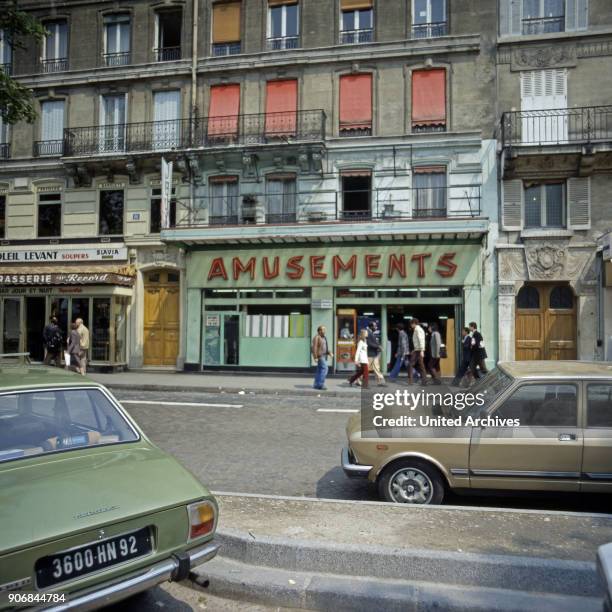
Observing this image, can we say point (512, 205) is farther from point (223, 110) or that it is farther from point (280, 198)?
point (223, 110)

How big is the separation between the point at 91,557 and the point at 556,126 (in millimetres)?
18476

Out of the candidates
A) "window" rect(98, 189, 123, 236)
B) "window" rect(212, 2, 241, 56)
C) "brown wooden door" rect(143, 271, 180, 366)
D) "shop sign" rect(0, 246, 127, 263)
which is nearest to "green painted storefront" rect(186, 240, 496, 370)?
"brown wooden door" rect(143, 271, 180, 366)

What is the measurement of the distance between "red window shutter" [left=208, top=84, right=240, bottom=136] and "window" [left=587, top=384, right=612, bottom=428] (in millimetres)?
16538

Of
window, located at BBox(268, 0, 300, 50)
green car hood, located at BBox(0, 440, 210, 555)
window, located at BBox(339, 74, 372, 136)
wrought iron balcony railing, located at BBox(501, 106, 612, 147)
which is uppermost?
window, located at BBox(268, 0, 300, 50)

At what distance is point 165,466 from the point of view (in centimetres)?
346

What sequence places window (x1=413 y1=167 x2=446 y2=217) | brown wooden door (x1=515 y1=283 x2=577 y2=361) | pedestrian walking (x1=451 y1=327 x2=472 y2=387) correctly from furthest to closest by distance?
window (x1=413 y1=167 x2=446 y2=217) → brown wooden door (x1=515 y1=283 x2=577 y2=361) → pedestrian walking (x1=451 y1=327 x2=472 y2=387)

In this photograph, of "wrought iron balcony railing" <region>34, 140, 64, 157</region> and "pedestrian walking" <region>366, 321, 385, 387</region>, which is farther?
"wrought iron balcony railing" <region>34, 140, 64, 157</region>

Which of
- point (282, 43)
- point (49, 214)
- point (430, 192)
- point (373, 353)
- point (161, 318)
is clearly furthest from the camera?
point (49, 214)

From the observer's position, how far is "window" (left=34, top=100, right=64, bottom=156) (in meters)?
20.6

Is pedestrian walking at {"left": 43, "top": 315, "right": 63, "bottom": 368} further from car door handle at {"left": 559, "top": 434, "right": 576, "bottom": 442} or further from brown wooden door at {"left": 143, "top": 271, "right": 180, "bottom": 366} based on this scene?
car door handle at {"left": 559, "top": 434, "right": 576, "bottom": 442}

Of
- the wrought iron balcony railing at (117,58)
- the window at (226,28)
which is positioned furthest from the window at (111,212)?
the window at (226,28)

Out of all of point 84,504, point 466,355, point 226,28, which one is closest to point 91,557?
point 84,504

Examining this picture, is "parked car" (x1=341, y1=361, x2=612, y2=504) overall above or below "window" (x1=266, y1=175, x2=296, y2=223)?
below

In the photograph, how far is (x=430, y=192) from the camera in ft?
57.8
